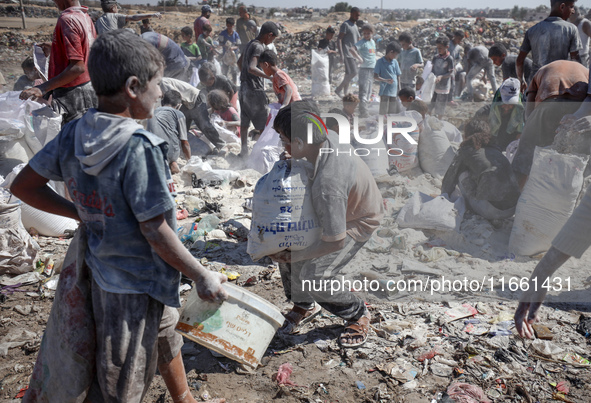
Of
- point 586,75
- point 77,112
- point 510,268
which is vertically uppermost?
point 586,75

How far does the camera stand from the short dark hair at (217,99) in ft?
20.4

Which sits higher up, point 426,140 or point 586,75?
point 586,75

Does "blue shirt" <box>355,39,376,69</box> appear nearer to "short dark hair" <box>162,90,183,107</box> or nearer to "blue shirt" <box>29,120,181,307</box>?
"short dark hair" <box>162,90,183,107</box>

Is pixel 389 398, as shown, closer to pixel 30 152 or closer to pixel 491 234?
pixel 491 234

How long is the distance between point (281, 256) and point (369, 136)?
285cm

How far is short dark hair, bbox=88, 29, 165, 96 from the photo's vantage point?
1320 millimetres

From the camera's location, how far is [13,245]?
3361mm

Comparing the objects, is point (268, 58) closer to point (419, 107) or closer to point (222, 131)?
point (222, 131)

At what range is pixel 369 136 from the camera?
499 cm

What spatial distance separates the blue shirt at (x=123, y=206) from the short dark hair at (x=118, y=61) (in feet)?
0.54

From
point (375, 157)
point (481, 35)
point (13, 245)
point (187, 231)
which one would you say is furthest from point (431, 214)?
point (481, 35)

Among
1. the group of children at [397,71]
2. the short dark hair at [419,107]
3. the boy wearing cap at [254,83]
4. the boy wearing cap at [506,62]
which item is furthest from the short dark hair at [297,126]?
the group of children at [397,71]

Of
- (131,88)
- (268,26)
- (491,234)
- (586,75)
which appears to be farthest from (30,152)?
(586,75)

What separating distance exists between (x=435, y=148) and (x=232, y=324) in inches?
145
